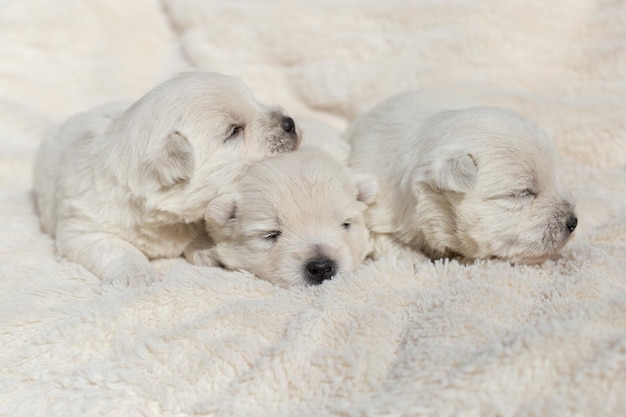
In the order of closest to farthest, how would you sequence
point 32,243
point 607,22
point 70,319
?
1. point 70,319
2. point 32,243
3. point 607,22

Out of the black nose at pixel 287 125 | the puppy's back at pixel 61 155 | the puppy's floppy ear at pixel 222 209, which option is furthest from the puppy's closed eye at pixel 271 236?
the puppy's back at pixel 61 155

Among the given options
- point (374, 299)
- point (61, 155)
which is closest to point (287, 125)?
point (374, 299)

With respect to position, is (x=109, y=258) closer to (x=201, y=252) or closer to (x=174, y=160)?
(x=201, y=252)

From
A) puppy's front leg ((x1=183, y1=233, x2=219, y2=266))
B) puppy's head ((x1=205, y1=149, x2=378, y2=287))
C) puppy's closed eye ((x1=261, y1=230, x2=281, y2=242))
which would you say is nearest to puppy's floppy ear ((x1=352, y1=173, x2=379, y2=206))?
puppy's head ((x1=205, y1=149, x2=378, y2=287))

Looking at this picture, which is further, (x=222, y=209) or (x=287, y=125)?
(x=287, y=125)

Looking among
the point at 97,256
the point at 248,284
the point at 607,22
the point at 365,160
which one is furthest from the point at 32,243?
the point at 607,22

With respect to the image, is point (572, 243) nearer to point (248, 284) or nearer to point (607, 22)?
point (248, 284)
